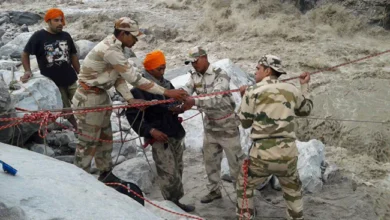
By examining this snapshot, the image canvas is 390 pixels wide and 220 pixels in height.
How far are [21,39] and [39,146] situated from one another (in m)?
6.40

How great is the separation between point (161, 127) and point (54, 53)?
205 cm

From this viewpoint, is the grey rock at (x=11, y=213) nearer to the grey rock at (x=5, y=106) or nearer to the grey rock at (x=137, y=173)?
the grey rock at (x=5, y=106)

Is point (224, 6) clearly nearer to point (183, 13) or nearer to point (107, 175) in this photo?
point (183, 13)

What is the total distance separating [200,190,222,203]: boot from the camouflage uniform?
1148 mm

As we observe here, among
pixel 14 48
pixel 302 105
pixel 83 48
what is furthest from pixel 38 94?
pixel 14 48

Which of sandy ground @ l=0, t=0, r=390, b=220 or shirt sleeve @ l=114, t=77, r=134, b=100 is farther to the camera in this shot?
sandy ground @ l=0, t=0, r=390, b=220

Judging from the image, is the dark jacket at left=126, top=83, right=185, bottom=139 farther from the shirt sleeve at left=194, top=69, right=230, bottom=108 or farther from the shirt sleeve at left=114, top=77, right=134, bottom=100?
the shirt sleeve at left=194, top=69, right=230, bottom=108

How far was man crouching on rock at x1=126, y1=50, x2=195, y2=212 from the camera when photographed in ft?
15.0

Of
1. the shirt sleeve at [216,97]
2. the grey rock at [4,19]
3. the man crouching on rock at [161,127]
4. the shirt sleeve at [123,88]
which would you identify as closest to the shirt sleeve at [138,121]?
the man crouching on rock at [161,127]

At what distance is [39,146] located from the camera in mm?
5680

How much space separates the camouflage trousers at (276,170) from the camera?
13.0ft

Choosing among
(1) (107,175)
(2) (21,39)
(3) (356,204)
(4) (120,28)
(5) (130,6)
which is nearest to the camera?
(4) (120,28)

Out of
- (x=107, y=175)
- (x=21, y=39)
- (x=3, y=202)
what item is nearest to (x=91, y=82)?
(x=107, y=175)

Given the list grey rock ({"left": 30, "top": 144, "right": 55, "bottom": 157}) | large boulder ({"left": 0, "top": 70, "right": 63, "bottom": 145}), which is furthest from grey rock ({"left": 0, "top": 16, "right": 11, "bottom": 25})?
grey rock ({"left": 30, "top": 144, "right": 55, "bottom": 157})
